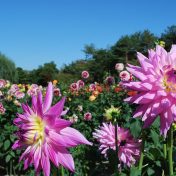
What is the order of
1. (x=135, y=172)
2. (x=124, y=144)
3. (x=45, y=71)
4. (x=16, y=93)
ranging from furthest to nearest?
(x=45, y=71) → (x=16, y=93) → (x=124, y=144) → (x=135, y=172)

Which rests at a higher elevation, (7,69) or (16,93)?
(7,69)

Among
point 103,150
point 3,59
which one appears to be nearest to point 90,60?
point 3,59

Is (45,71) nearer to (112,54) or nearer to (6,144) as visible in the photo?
(112,54)

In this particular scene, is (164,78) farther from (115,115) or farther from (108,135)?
(108,135)

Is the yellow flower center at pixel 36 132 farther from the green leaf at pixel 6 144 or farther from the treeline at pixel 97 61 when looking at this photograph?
the treeline at pixel 97 61

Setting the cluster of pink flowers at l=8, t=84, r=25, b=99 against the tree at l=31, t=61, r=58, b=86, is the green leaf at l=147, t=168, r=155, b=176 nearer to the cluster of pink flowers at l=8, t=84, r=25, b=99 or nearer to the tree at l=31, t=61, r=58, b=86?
the cluster of pink flowers at l=8, t=84, r=25, b=99

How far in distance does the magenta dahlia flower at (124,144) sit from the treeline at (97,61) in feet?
122

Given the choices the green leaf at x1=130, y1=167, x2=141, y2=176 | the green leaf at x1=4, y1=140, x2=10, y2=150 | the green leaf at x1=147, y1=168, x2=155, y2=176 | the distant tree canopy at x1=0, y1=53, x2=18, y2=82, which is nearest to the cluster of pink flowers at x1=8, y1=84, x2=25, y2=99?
the green leaf at x1=4, y1=140, x2=10, y2=150

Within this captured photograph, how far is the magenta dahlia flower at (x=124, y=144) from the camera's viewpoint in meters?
1.78

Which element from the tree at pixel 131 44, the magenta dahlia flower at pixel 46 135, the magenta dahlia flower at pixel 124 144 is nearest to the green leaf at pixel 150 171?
the magenta dahlia flower at pixel 124 144

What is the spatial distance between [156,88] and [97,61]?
161 ft

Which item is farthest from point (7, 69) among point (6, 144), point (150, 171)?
point (150, 171)

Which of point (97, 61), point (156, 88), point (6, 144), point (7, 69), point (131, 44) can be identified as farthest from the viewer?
point (131, 44)

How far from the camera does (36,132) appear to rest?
1089 mm
